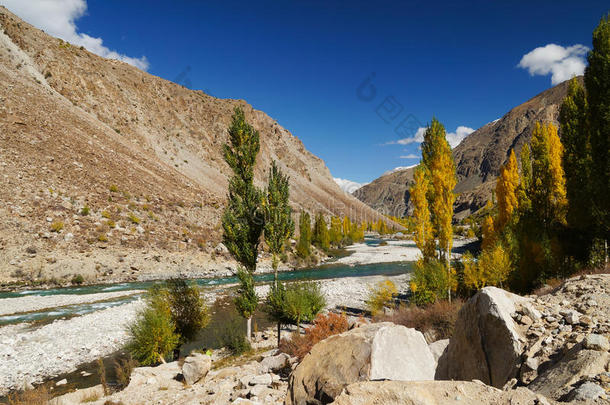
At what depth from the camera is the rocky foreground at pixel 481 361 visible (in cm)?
339

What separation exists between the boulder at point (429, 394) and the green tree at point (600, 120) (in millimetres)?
17347

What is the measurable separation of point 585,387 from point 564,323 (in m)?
2.47

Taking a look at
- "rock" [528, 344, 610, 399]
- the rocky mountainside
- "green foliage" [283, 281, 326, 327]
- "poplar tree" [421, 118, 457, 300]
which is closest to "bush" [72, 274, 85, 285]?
the rocky mountainside

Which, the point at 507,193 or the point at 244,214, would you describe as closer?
the point at 244,214

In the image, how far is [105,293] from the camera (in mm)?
27328

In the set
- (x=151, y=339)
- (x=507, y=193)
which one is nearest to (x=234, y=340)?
(x=151, y=339)

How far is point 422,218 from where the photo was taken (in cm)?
1847

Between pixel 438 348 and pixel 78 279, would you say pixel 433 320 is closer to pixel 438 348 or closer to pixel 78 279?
pixel 438 348

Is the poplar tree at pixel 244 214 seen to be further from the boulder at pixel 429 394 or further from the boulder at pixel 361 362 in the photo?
the boulder at pixel 429 394

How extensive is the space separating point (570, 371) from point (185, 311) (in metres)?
14.9

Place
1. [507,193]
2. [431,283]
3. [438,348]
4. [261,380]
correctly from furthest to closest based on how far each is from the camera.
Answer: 1. [507,193]
2. [431,283]
3. [438,348]
4. [261,380]

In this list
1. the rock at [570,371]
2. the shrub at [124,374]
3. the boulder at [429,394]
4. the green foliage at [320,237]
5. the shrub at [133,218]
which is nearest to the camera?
the boulder at [429,394]

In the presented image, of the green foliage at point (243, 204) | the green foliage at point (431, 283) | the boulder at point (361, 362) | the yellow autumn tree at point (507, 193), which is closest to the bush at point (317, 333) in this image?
the boulder at point (361, 362)

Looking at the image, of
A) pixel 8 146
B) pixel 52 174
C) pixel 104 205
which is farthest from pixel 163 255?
pixel 8 146
